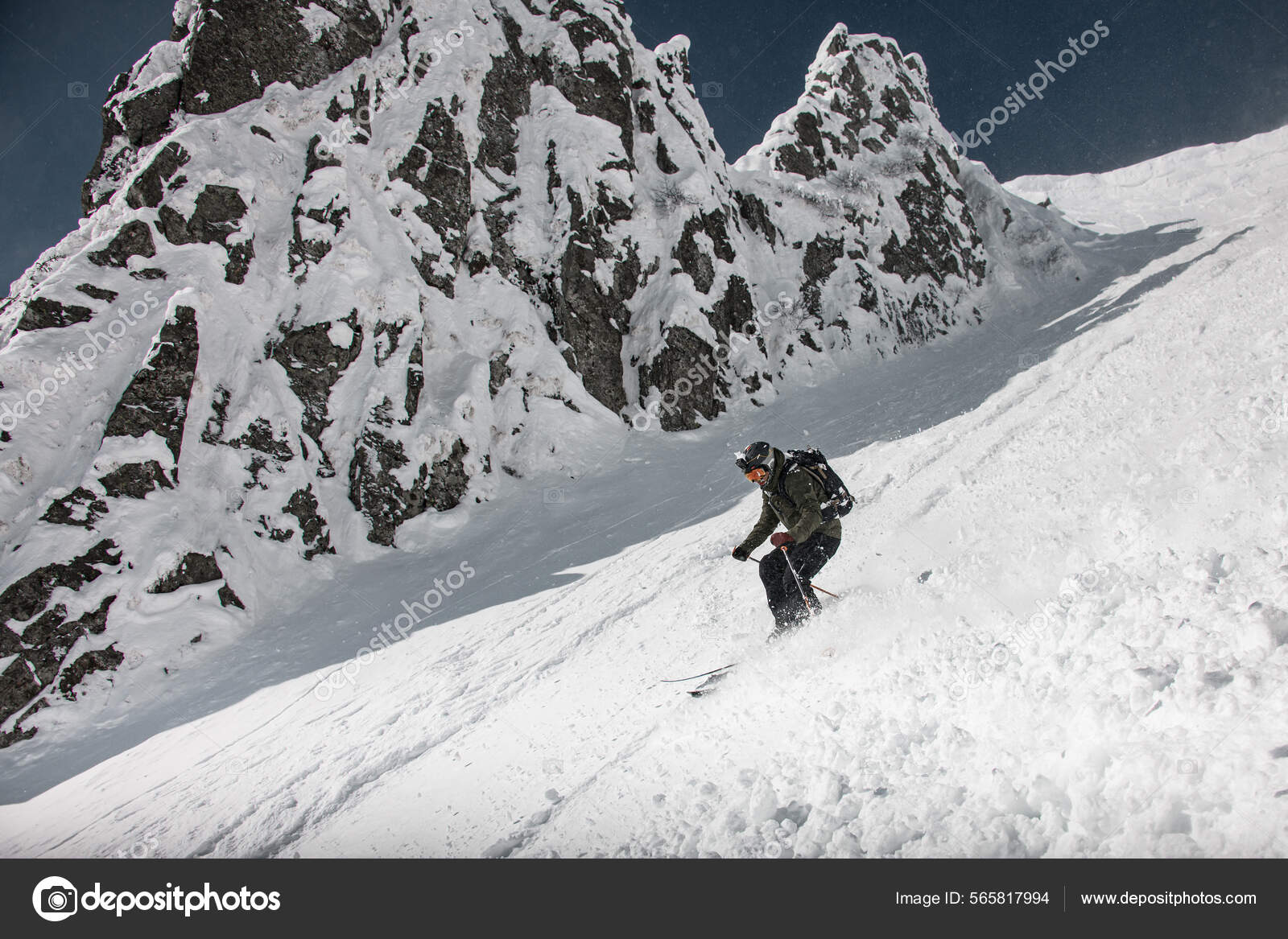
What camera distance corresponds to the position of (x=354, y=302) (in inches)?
765

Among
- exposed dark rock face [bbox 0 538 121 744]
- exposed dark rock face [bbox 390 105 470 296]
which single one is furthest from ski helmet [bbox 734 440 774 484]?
exposed dark rock face [bbox 390 105 470 296]

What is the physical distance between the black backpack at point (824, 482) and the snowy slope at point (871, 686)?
2.75 ft

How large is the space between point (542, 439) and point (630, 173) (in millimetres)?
14657

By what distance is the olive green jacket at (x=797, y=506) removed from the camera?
608cm

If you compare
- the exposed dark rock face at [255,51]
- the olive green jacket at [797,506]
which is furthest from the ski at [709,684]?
the exposed dark rock face at [255,51]

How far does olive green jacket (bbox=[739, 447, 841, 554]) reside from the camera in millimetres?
6082

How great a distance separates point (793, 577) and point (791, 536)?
0.41m

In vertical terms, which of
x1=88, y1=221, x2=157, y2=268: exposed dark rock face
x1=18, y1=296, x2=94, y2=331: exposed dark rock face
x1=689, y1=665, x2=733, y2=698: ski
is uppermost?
x1=88, y1=221, x2=157, y2=268: exposed dark rock face

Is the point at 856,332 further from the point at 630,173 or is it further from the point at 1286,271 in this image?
the point at 1286,271

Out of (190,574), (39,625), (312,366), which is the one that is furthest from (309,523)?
(39,625)

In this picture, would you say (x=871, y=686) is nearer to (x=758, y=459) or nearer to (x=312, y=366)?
(x=758, y=459)

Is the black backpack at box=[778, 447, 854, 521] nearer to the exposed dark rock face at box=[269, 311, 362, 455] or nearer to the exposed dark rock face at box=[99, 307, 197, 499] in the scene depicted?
the exposed dark rock face at box=[99, 307, 197, 499]

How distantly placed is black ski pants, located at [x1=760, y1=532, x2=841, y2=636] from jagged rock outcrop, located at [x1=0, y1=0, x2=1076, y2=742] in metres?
13.6

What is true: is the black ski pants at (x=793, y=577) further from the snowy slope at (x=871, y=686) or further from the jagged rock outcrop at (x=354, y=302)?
the jagged rock outcrop at (x=354, y=302)
